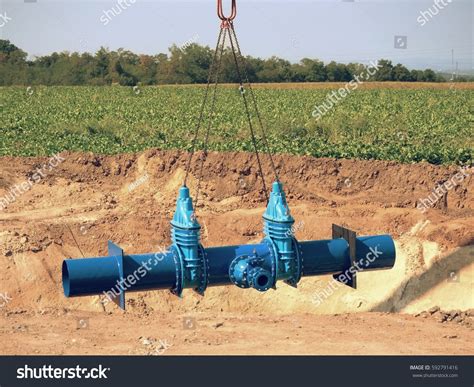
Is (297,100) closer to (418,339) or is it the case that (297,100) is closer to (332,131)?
(332,131)

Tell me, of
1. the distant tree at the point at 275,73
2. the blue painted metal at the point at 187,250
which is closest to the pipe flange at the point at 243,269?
the blue painted metal at the point at 187,250

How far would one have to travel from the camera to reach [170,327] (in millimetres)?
13883

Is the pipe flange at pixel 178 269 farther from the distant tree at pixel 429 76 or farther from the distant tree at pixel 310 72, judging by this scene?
the distant tree at pixel 429 76

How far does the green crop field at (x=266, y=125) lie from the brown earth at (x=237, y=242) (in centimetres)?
178

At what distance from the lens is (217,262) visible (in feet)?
30.1

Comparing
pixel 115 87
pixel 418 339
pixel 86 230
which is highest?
pixel 115 87

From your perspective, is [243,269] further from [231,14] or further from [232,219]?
[232,219]

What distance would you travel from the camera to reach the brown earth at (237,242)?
43.5ft

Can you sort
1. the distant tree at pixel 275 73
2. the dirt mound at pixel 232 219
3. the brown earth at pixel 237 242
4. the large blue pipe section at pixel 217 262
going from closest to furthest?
the large blue pipe section at pixel 217 262
the brown earth at pixel 237 242
the dirt mound at pixel 232 219
the distant tree at pixel 275 73

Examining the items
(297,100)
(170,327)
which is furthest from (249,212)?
(297,100)

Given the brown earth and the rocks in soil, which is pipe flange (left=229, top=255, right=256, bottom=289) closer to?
the brown earth

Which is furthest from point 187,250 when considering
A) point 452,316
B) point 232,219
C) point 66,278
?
point 232,219

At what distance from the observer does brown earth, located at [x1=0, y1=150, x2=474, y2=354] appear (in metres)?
13.3

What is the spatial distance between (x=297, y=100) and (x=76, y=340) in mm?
38201
